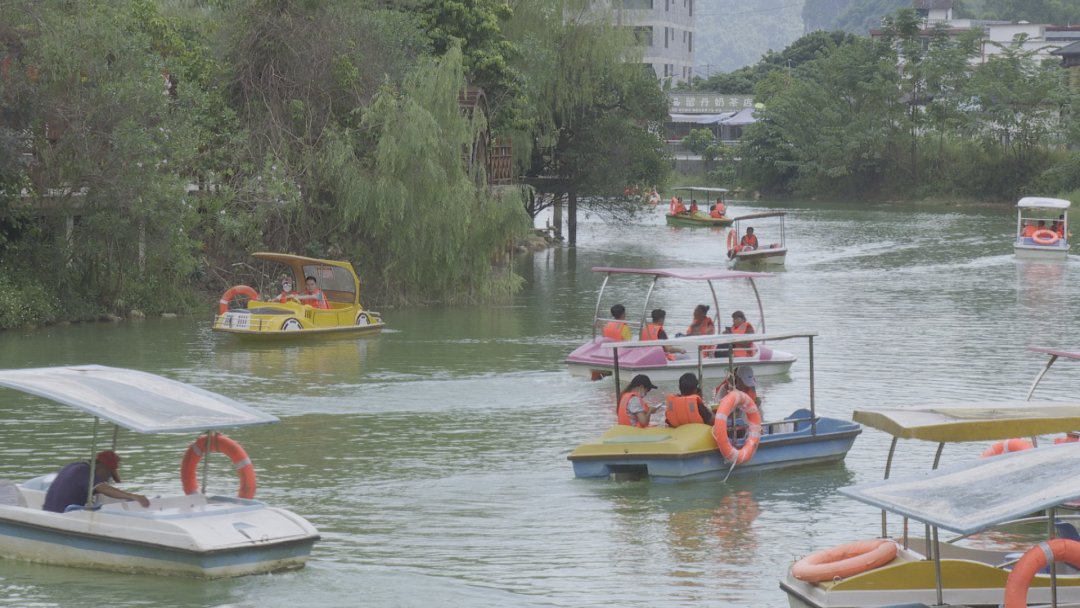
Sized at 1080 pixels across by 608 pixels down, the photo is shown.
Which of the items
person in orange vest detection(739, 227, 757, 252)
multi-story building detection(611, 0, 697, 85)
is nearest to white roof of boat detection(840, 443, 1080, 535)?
person in orange vest detection(739, 227, 757, 252)

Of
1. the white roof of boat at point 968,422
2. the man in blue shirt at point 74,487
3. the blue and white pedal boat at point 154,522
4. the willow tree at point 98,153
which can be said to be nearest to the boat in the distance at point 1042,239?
the willow tree at point 98,153

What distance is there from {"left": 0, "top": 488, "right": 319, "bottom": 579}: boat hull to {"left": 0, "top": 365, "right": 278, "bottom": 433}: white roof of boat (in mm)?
850

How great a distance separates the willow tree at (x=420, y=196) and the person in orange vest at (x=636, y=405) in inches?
676

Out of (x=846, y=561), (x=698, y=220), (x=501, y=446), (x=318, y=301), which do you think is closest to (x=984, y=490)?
(x=846, y=561)

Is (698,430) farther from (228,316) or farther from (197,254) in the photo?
(197,254)

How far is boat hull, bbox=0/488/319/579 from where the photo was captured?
13.6 metres

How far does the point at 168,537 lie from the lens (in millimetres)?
13633

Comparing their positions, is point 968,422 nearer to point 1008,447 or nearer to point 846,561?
point 846,561

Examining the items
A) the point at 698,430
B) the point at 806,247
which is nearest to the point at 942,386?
the point at 698,430

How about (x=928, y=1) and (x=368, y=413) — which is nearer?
(x=368, y=413)

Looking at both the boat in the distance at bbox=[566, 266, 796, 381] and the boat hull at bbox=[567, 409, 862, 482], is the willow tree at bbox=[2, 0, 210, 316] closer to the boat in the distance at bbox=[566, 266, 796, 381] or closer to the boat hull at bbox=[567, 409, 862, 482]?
the boat in the distance at bbox=[566, 266, 796, 381]

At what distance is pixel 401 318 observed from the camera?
3547cm

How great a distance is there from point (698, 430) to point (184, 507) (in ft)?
22.2

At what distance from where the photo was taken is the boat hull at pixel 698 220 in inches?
2852
